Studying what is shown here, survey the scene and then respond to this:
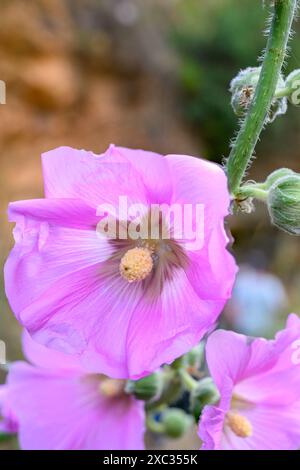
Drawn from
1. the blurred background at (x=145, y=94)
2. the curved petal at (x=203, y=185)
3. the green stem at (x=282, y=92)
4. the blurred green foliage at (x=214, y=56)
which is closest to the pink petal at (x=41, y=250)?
the curved petal at (x=203, y=185)

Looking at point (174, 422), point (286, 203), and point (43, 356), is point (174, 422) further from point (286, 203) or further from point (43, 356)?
point (286, 203)

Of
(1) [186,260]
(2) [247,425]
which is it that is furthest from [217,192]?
(2) [247,425]

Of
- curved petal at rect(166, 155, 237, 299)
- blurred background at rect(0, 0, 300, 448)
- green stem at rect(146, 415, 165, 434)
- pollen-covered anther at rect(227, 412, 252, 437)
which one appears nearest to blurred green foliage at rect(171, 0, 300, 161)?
blurred background at rect(0, 0, 300, 448)

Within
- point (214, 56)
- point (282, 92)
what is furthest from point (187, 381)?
point (214, 56)

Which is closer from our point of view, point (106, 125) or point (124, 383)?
point (124, 383)

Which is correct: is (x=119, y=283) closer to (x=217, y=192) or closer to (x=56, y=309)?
(x=56, y=309)

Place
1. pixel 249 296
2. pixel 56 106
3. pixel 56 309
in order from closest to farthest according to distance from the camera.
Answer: pixel 56 309, pixel 249 296, pixel 56 106

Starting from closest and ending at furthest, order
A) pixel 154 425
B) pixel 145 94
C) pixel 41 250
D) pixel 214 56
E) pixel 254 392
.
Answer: pixel 41 250 < pixel 254 392 < pixel 154 425 < pixel 145 94 < pixel 214 56
